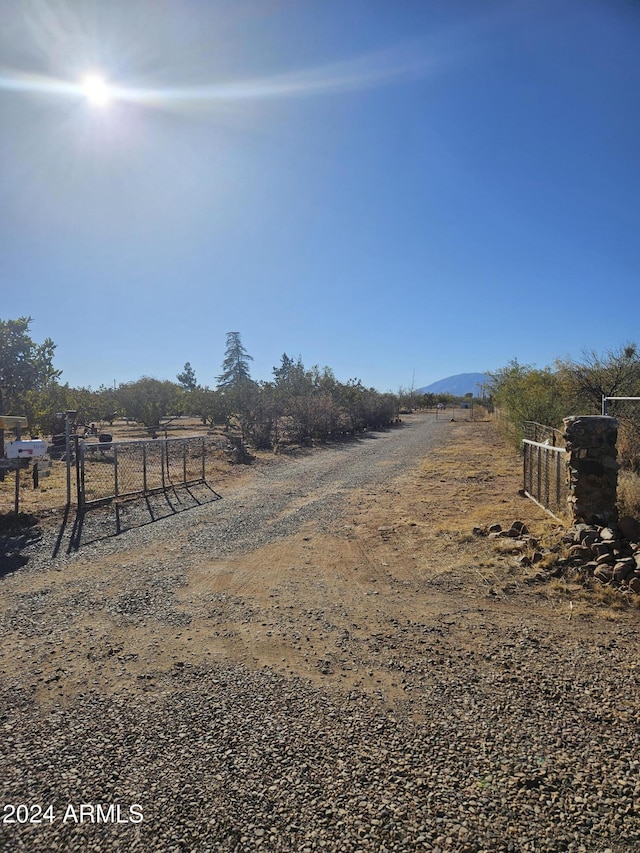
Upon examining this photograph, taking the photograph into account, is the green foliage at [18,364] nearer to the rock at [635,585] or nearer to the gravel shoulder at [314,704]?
the gravel shoulder at [314,704]

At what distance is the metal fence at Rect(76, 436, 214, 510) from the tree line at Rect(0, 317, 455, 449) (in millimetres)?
1951

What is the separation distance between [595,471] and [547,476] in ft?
7.44

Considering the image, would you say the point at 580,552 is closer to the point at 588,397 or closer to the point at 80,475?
the point at 80,475

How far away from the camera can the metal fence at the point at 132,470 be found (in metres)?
9.68

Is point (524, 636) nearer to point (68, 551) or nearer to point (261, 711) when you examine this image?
point (261, 711)

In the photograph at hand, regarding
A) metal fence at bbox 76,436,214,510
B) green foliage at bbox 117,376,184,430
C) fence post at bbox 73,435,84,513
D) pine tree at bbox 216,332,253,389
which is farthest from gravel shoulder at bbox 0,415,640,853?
pine tree at bbox 216,332,253,389

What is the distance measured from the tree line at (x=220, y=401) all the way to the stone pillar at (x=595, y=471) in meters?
10.9

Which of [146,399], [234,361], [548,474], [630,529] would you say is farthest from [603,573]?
[234,361]

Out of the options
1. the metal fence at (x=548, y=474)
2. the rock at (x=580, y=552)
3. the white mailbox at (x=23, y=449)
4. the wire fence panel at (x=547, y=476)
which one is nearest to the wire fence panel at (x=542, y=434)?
the metal fence at (x=548, y=474)

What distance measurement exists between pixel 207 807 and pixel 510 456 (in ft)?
56.8

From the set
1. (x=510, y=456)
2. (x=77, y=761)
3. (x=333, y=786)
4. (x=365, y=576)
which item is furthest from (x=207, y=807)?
(x=510, y=456)

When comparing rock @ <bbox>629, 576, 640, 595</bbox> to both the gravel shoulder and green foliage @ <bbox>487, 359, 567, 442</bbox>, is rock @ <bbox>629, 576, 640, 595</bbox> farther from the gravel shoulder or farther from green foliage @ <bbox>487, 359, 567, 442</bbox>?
green foliage @ <bbox>487, 359, 567, 442</bbox>

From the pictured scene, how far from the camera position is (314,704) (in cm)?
330

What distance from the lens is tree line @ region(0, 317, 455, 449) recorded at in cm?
1068
